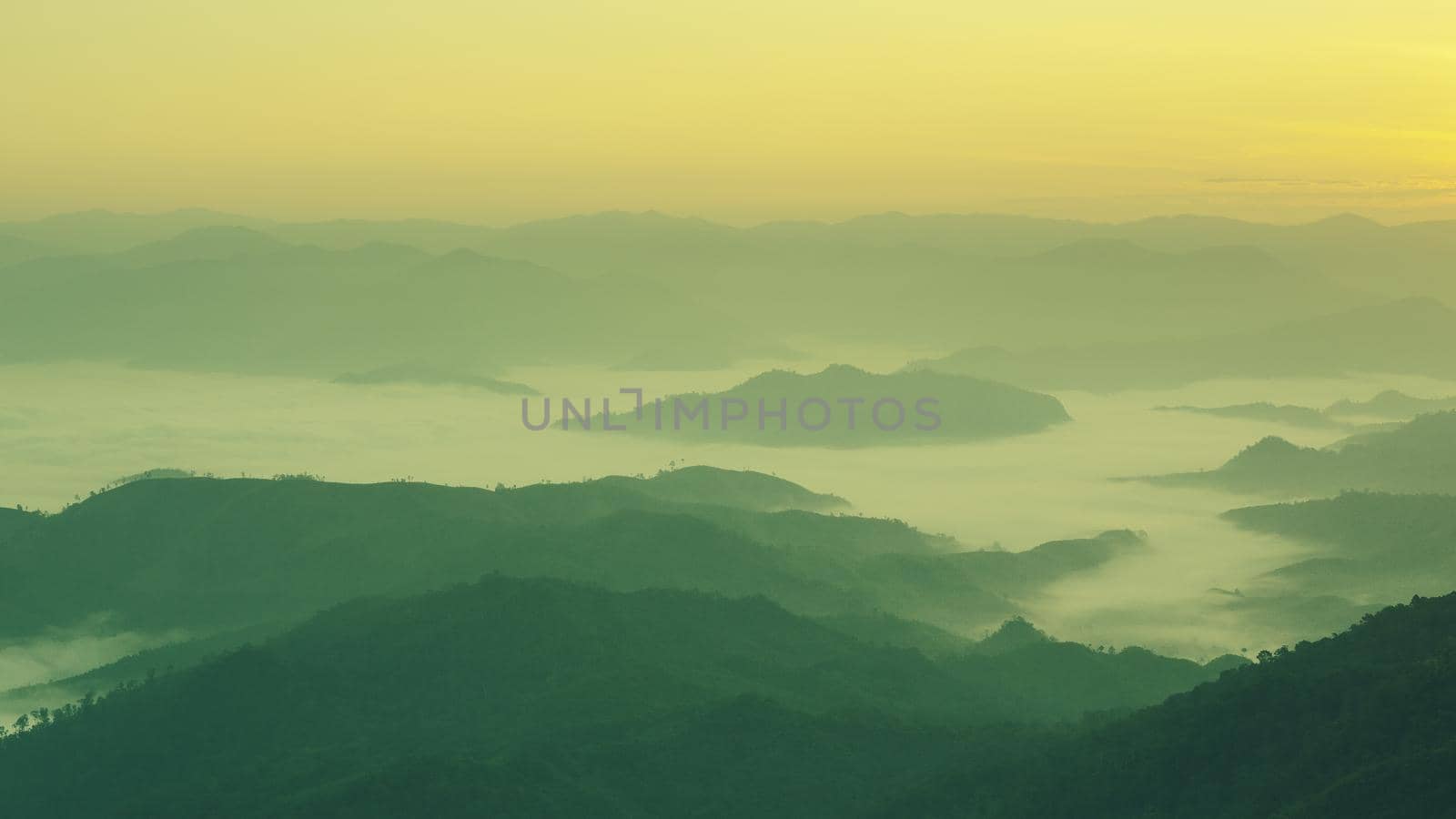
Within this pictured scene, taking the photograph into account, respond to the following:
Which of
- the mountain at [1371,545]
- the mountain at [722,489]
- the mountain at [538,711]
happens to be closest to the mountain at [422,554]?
the mountain at [722,489]

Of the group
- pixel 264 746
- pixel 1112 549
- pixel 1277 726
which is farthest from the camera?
pixel 1112 549

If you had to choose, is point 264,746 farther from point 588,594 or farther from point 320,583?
point 320,583

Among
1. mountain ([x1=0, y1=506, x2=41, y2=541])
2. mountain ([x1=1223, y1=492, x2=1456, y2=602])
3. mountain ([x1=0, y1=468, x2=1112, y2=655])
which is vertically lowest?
mountain ([x1=1223, y1=492, x2=1456, y2=602])

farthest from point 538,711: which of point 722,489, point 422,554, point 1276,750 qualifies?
point 722,489

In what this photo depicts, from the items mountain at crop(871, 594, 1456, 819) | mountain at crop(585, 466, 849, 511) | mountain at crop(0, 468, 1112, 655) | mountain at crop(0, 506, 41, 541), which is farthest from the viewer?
mountain at crop(585, 466, 849, 511)

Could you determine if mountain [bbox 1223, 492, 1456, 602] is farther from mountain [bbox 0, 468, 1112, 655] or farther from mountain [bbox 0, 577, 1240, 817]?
mountain [bbox 0, 577, 1240, 817]

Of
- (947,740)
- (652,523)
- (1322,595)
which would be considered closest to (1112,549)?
(1322,595)

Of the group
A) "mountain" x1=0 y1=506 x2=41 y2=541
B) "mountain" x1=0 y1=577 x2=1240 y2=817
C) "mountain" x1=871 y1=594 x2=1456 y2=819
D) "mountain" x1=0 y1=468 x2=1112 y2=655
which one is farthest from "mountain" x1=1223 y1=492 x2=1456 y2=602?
"mountain" x1=0 y1=506 x2=41 y2=541

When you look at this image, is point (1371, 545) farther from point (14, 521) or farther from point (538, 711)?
point (14, 521)
